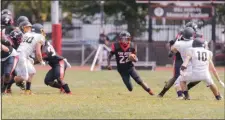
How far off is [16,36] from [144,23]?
22.7m

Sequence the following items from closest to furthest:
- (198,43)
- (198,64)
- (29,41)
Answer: (198,64) → (198,43) → (29,41)

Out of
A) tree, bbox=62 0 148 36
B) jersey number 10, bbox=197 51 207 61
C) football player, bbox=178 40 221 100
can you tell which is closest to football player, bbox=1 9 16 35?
football player, bbox=178 40 221 100

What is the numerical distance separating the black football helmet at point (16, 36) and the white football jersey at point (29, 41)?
1.01 ft

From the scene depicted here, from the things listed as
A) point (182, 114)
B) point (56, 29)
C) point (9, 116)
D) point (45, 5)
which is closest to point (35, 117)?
point (9, 116)

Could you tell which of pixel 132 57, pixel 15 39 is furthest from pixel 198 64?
pixel 15 39

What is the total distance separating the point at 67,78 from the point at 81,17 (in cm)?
1491

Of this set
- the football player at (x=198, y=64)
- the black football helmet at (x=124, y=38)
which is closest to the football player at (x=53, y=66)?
the black football helmet at (x=124, y=38)

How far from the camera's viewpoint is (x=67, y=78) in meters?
25.9

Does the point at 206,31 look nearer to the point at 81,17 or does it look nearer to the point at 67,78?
the point at 81,17

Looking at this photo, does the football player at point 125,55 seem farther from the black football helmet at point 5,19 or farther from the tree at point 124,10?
the tree at point 124,10

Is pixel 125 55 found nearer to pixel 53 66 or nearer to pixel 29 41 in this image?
pixel 53 66

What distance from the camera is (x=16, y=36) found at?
55.8ft

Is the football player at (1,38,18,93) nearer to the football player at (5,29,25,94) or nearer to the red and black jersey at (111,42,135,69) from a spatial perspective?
the football player at (5,29,25,94)

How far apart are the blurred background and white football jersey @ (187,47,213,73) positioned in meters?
17.9
